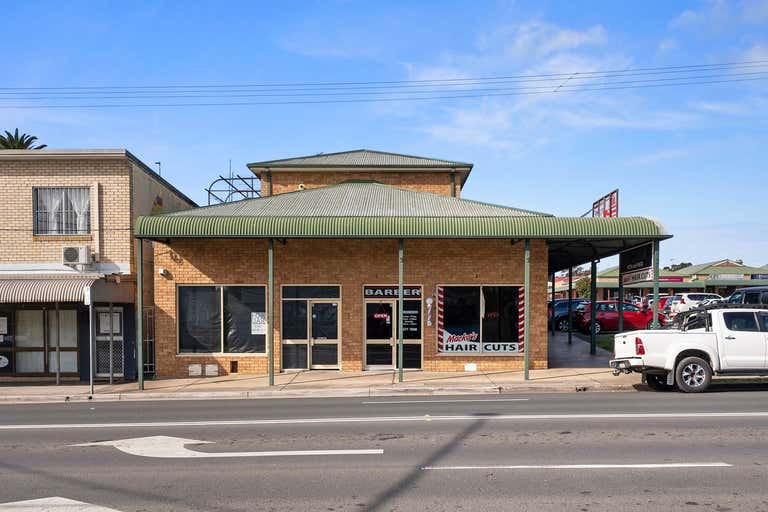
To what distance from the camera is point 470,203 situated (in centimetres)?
1850

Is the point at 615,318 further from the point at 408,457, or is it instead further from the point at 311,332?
the point at 408,457

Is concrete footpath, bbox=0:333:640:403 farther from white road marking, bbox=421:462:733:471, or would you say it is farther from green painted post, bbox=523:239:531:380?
white road marking, bbox=421:462:733:471

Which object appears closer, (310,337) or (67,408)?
(67,408)

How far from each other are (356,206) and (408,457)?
11.1m

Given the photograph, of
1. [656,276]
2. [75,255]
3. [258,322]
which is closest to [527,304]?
[656,276]

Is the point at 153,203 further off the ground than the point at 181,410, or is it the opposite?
the point at 153,203

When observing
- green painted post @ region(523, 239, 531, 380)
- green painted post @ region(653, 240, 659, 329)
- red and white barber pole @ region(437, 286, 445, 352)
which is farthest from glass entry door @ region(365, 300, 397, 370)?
green painted post @ region(653, 240, 659, 329)

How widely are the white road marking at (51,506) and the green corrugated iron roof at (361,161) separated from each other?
1688 centimetres

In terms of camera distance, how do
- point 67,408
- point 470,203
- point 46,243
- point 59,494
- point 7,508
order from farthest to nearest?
point 470,203 < point 46,243 < point 67,408 < point 59,494 < point 7,508

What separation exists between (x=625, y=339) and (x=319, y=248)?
8.45 metres

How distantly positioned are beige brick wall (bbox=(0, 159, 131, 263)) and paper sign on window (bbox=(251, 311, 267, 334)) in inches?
151

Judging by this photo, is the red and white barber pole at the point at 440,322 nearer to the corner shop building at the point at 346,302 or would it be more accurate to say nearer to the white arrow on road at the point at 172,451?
the corner shop building at the point at 346,302

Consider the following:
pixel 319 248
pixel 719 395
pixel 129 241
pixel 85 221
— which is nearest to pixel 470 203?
pixel 319 248

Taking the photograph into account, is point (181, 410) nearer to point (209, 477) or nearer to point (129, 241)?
point (209, 477)
